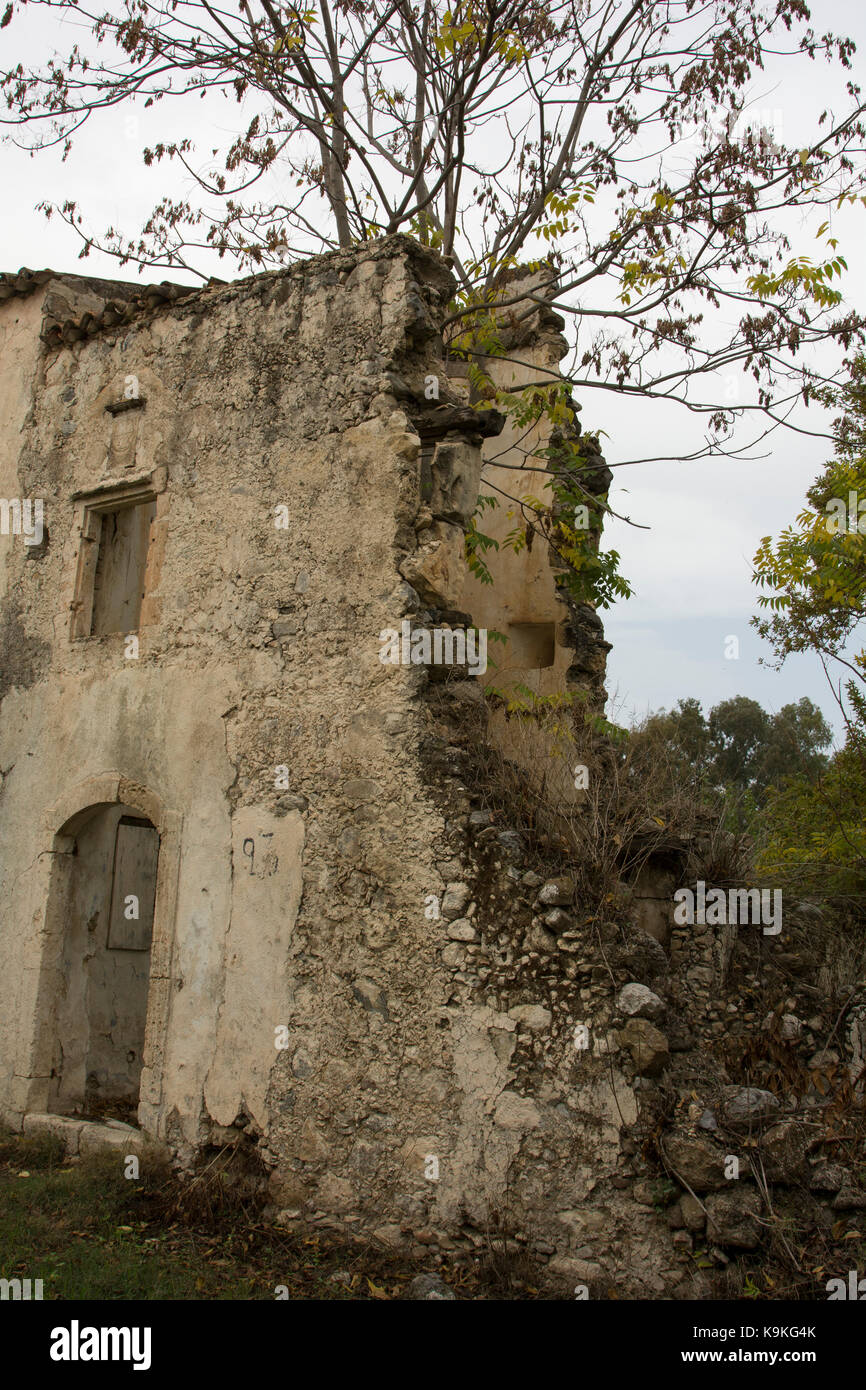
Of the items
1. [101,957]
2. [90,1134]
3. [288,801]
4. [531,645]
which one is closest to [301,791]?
[288,801]

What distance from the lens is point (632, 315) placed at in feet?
29.3

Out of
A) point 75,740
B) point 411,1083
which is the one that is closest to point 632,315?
point 75,740

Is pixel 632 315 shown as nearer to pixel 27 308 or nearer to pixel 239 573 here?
pixel 239 573

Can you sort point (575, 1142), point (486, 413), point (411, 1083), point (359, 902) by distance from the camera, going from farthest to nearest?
point (486, 413), point (359, 902), point (411, 1083), point (575, 1142)

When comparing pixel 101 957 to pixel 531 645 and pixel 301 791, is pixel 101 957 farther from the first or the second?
pixel 531 645

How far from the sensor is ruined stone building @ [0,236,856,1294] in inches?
207

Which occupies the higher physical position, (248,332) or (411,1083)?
(248,332)

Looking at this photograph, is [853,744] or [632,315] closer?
[632,315]

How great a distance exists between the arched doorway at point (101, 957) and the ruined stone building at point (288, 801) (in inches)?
1.1

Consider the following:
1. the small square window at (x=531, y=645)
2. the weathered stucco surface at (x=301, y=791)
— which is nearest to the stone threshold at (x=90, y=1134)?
the weathered stucco surface at (x=301, y=791)

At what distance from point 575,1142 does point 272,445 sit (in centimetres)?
439

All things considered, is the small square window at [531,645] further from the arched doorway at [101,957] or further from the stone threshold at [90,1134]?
the stone threshold at [90,1134]

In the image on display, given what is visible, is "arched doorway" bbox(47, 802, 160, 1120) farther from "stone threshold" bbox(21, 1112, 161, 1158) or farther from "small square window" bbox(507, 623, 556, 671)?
"small square window" bbox(507, 623, 556, 671)

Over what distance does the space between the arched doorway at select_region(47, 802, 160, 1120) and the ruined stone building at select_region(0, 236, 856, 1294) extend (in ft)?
0.09
